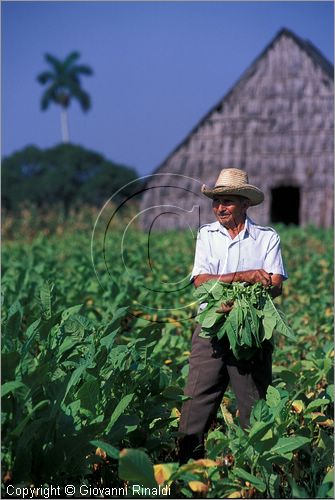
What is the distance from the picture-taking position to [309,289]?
9.38m

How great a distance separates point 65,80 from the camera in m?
67.0

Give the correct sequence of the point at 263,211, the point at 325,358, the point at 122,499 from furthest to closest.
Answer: the point at 263,211 → the point at 325,358 → the point at 122,499

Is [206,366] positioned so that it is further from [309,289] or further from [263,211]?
[263,211]

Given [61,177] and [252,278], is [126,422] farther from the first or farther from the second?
[61,177]

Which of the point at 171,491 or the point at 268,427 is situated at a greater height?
the point at 268,427

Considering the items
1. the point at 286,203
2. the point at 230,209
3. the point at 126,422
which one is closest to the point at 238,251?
the point at 230,209

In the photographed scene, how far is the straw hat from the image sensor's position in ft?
13.2

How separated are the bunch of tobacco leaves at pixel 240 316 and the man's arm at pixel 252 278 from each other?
25mm

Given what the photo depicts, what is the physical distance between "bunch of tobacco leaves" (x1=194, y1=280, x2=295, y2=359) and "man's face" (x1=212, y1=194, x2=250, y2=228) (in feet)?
1.04

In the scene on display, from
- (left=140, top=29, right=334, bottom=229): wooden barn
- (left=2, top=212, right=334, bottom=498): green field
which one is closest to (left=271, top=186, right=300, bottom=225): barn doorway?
(left=140, top=29, right=334, bottom=229): wooden barn

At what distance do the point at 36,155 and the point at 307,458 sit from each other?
51789 millimetres

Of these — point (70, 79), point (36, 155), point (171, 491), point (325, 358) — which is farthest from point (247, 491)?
point (70, 79)

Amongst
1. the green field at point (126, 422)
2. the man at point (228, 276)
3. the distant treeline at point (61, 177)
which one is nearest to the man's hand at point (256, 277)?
the man at point (228, 276)

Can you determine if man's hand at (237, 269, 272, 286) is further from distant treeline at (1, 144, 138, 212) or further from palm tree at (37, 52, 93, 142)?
palm tree at (37, 52, 93, 142)
